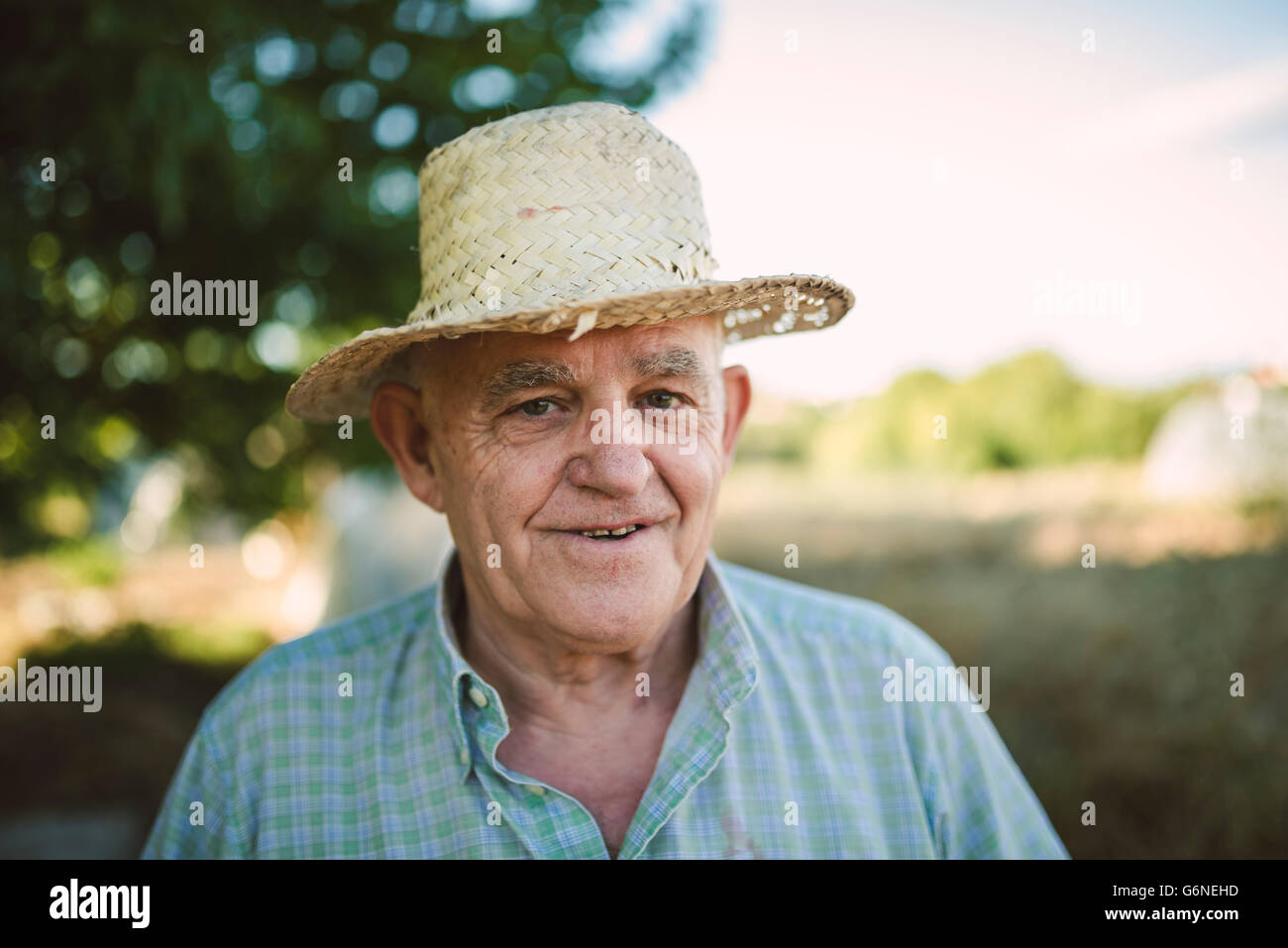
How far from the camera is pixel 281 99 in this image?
2934 mm

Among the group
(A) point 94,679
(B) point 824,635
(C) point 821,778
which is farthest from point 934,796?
(A) point 94,679

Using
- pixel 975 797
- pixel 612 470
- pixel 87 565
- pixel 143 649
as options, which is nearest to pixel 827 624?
pixel 975 797

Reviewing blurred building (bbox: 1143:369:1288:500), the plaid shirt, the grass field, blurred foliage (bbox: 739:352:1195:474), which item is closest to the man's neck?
the plaid shirt

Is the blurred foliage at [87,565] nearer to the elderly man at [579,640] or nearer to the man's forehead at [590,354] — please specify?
the elderly man at [579,640]

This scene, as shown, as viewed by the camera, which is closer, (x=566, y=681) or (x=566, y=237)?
(x=566, y=237)

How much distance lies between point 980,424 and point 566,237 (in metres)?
8.18

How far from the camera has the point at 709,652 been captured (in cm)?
212

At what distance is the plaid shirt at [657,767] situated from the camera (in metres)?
1.92

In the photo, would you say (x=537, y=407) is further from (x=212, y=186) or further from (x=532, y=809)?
(x=212, y=186)

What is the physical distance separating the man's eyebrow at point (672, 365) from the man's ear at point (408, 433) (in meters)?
0.61

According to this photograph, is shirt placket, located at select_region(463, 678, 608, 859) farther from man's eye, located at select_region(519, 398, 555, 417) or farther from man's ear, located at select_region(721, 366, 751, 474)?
man's ear, located at select_region(721, 366, 751, 474)

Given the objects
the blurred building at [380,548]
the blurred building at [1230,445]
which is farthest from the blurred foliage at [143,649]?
the blurred building at [1230,445]

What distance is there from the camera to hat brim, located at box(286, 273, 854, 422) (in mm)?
1676

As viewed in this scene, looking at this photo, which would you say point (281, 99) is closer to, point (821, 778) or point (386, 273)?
point (386, 273)
